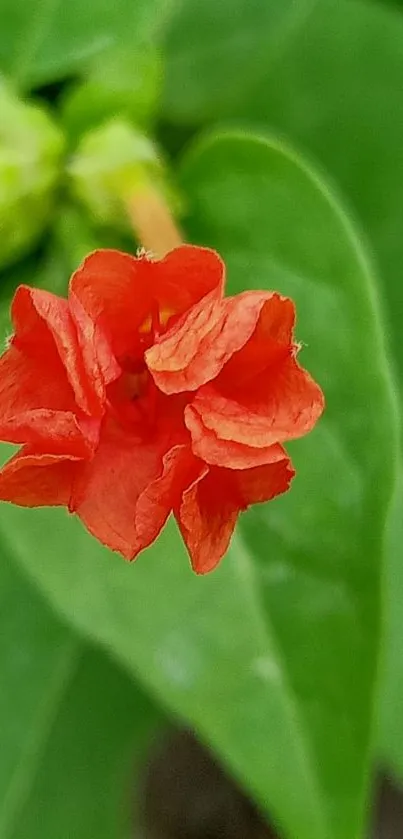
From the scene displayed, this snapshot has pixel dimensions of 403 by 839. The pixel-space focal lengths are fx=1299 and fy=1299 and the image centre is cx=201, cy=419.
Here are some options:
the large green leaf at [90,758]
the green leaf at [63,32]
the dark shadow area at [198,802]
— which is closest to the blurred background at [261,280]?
the green leaf at [63,32]

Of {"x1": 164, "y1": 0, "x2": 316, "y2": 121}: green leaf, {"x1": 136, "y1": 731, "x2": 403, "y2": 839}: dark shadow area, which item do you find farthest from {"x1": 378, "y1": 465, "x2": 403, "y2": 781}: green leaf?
{"x1": 136, "y1": 731, "x2": 403, "y2": 839}: dark shadow area

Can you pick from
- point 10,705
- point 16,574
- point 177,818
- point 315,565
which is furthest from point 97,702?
point 315,565

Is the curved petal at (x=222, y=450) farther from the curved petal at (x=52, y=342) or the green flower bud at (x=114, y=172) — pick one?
the green flower bud at (x=114, y=172)

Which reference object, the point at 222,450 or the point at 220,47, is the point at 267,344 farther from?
the point at 220,47

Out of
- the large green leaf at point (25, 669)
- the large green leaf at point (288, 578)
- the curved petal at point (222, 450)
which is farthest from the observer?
the large green leaf at point (25, 669)

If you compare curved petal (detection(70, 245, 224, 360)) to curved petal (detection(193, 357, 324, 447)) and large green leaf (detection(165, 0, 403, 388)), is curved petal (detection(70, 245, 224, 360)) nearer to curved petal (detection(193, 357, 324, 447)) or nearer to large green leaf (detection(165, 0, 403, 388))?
curved petal (detection(193, 357, 324, 447))

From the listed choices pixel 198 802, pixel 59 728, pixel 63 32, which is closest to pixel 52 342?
pixel 63 32

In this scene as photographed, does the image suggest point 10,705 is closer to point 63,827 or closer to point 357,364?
point 63,827

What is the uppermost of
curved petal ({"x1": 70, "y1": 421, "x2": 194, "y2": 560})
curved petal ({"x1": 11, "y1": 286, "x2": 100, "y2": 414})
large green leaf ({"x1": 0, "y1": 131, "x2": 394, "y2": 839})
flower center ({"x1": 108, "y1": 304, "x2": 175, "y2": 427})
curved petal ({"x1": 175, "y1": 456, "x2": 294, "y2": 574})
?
curved petal ({"x1": 11, "y1": 286, "x2": 100, "y2": 414})
